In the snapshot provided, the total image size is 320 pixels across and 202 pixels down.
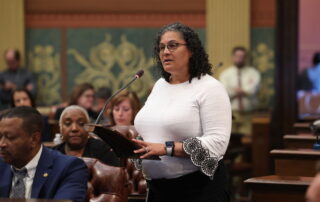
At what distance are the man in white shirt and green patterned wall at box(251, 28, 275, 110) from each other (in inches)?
16.9

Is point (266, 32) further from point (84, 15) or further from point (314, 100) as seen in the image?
point (84, 15)

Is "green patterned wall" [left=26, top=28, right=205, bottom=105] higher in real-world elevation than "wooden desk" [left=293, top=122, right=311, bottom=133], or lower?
higher

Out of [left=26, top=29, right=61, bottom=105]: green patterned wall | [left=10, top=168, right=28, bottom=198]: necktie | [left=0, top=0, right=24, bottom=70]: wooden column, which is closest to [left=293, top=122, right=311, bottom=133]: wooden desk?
[left=10, top=168, right=28, bottom=198]: necktie

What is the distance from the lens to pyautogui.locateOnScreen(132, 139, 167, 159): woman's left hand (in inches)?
147

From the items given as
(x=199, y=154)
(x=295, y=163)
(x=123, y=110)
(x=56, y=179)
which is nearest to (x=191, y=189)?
(x=199, y=154)

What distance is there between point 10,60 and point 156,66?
6.98 meters

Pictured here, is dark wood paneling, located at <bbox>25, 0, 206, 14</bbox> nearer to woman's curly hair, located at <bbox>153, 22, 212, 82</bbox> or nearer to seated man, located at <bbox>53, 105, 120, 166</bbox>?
seated man, located at <bbox>53, 105, 120, 166</bbox>

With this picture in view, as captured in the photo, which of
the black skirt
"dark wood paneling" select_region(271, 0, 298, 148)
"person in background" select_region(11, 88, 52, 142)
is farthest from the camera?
"dark wood paneling" select_region(271, 0, 298, 148)

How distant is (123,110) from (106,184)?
235cm

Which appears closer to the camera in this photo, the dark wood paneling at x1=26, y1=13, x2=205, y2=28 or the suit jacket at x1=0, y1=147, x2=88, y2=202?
the suit jacket at x1=0, y1=147, x2=88, y2=202

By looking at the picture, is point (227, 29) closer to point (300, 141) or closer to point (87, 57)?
point (87, 57)

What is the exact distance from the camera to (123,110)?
6.85 m

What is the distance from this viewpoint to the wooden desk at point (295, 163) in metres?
5.05

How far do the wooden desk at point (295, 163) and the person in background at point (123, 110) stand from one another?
1.95 m
